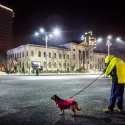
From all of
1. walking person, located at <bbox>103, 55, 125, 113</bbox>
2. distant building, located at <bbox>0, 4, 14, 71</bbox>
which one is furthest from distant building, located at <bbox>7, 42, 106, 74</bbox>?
distant building, located at <bbox>0, 4, 14, 71</bbox>

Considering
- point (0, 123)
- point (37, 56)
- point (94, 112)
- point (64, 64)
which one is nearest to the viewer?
point (0, 123)

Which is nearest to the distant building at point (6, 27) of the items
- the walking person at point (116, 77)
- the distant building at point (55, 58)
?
the distant building at point (55, 58)

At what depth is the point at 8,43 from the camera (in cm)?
14662

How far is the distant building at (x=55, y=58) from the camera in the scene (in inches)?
2746

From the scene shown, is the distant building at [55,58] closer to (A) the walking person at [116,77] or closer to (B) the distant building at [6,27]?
(A) the walking person at [116,77]

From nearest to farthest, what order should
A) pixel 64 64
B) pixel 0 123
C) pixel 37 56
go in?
pixel 0 123, pixel 37 56, pixel 64 64

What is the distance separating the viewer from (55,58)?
259 ft

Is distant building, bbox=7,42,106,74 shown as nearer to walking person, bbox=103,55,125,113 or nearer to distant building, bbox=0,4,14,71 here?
walking person, bbox=103,55,125,113

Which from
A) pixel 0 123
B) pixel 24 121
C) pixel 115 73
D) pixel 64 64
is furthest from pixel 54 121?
pixel 64 64

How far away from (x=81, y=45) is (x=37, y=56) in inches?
985

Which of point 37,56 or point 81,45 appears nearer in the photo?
point 37,56

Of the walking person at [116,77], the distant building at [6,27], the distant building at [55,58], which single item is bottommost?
the walking person at [116,77]

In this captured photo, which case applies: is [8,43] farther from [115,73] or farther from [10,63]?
[115,73]

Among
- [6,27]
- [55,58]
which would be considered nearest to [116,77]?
[55,58]
